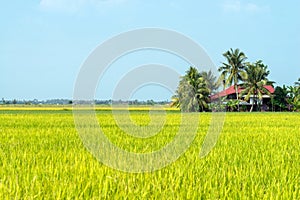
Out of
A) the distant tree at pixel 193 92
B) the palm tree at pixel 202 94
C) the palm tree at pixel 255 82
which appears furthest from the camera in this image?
the palm tree at pixel 255 82

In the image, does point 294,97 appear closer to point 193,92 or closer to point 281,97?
point 281,97

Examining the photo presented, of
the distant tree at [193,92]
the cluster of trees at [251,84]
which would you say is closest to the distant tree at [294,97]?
the cluster of trees at [251,84]

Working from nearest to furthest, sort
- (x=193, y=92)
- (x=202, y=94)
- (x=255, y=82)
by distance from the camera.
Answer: (x=193, y=92) → (x=202, y=94) → (x=255, y=82)

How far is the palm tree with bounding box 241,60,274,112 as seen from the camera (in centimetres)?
3994

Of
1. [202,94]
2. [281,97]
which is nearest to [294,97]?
[281,97]

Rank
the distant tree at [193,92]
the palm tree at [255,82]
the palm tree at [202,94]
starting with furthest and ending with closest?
the palm tree at [255,82], the palm tree at [202,94], the distant tree at [193,92]

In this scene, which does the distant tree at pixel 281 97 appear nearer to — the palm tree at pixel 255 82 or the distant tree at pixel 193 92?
the palm tree at pixel 255 82

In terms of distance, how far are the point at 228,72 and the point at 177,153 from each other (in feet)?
122

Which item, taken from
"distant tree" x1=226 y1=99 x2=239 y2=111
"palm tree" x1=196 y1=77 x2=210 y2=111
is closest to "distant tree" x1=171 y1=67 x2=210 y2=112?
"palm tree" x1=196 y1=77 x2=210 y2=111

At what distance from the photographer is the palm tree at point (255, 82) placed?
39.9 metres

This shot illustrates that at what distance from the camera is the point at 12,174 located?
3035 mm

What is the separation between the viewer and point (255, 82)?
4038 cm

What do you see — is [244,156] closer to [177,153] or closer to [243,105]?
[177,153]

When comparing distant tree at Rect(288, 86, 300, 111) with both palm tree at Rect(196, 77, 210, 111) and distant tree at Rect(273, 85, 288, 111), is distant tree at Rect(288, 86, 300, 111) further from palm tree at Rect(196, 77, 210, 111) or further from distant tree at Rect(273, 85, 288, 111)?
palm tree at Rect(196, 77, 210, 111)
